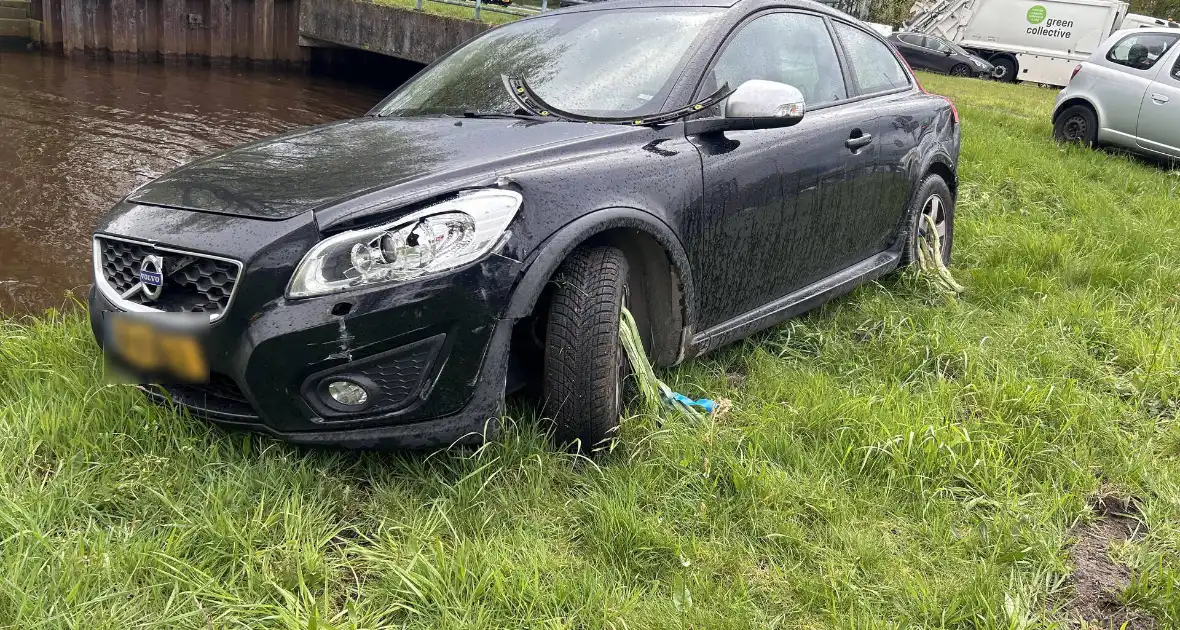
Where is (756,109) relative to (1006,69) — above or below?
above

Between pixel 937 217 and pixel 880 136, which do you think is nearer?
pixel 880 136

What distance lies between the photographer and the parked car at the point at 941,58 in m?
24.1

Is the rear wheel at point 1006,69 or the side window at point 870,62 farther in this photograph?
the rear wheel at point 1006,69

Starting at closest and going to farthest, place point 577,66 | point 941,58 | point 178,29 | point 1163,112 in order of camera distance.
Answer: point 577,66, point 1163,112, point 178,29, point 941,58

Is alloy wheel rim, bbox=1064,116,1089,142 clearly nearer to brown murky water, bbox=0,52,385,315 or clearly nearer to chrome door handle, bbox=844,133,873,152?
chrome door handle, bbox=844,133,873,152

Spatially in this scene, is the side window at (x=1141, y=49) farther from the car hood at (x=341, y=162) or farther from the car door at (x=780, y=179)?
the car hood at (x=341, y=162)

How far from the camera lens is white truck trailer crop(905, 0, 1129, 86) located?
964 inches

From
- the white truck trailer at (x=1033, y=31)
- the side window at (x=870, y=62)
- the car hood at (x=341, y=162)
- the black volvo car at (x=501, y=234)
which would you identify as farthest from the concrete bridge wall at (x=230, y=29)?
the white truck trailer at (x=1033, y=31)

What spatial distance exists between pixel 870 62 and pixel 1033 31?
2582 cm

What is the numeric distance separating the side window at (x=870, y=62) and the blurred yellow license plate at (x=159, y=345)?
2.96m

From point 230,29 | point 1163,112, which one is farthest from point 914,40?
point 230,29

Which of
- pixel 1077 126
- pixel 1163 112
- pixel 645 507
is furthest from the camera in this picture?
pixel 1077 126

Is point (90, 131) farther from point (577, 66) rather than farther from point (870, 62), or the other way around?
point (870, 62)

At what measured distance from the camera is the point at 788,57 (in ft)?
11.1
